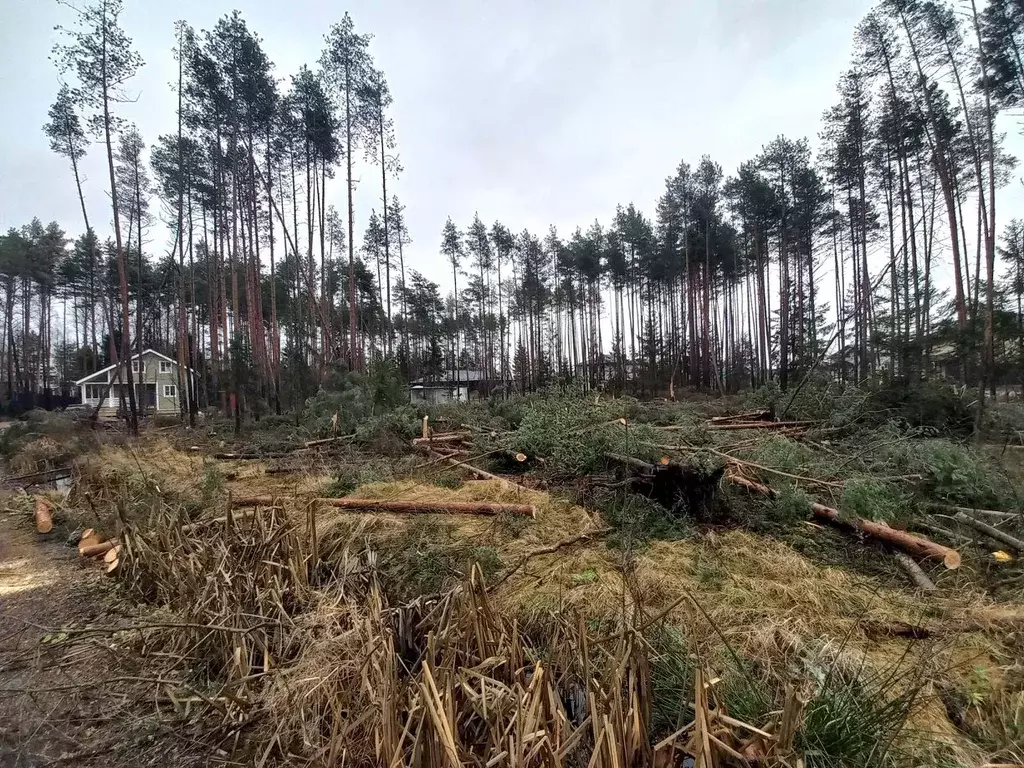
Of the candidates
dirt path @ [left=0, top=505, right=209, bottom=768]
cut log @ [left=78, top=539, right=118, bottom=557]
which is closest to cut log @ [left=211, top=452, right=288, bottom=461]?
cut log @ [left=78, top=539, right=118, bottom=557]

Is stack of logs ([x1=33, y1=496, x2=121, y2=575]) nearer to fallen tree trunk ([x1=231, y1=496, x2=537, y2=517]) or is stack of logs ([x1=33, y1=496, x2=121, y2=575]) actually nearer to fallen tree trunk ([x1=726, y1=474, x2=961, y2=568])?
fallen tree trunk ([x1=231, y1=496, x2=537, y2=517])

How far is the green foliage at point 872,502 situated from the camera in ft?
14.6

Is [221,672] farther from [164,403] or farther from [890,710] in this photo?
[164,403]

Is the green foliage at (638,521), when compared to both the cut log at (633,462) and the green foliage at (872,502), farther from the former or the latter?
the green foliage at (872,502)

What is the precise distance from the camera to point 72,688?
2.87m

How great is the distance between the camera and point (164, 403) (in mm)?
34562

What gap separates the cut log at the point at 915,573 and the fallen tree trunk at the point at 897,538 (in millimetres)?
103

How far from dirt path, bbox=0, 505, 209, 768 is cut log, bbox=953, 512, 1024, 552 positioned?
20.2 ft

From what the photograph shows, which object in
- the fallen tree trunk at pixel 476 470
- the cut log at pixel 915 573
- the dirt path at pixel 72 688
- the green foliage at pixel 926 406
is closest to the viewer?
the dirt path at pixel 72 688

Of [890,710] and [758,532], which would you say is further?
[758,532]

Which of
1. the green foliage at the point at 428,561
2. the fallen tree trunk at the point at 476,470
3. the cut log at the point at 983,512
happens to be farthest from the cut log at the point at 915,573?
the fallen tree trunk at the point at 476,470

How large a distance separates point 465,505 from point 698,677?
414 centimetres

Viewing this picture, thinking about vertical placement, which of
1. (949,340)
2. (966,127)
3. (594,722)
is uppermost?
(966,127)

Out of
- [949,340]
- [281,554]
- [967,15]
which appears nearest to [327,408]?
[281,554]
